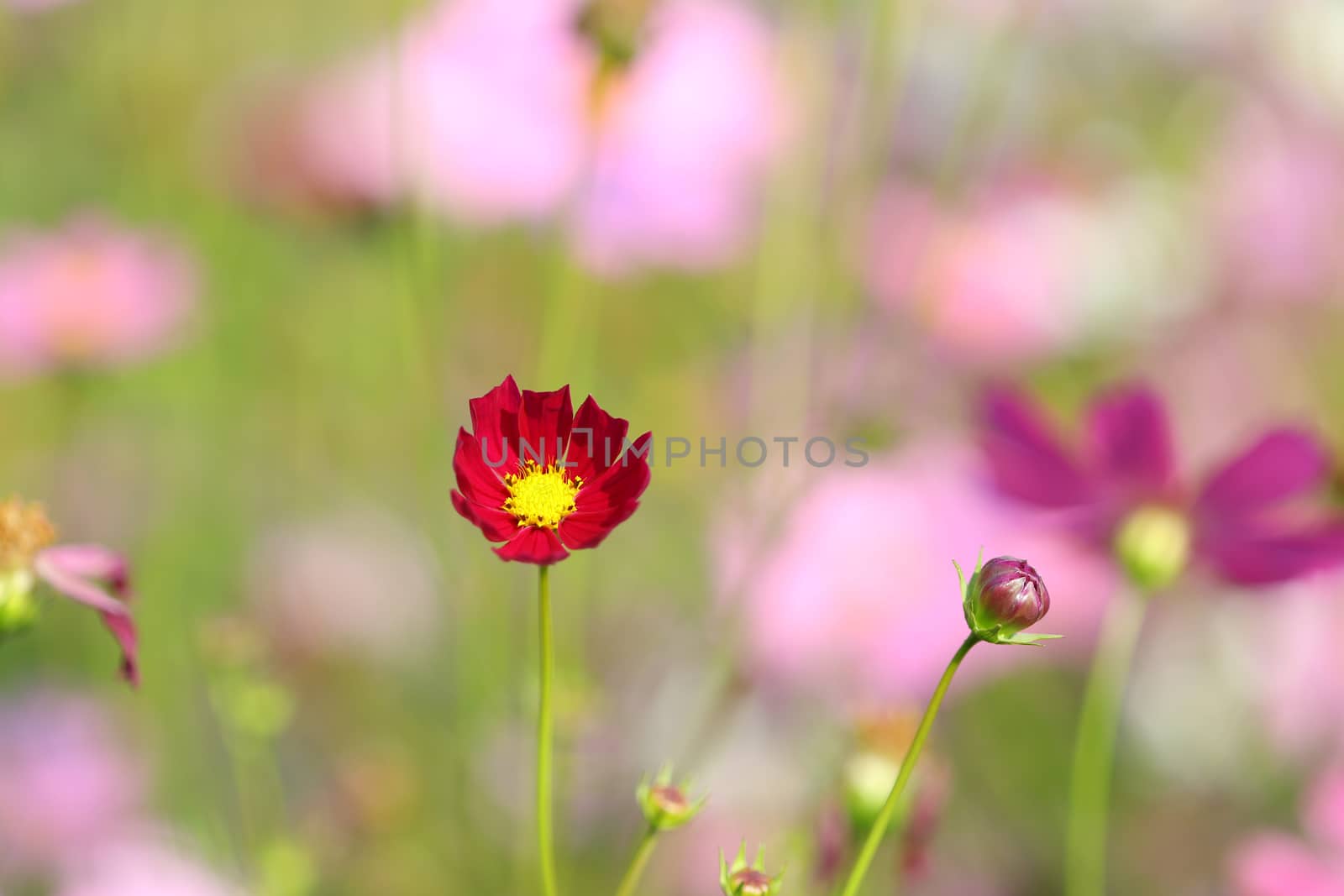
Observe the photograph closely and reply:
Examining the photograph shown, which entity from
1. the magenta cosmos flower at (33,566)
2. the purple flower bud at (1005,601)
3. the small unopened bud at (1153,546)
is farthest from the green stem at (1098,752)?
the magenta cosmos flower at (33,566)

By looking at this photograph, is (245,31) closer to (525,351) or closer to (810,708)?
(525,351)

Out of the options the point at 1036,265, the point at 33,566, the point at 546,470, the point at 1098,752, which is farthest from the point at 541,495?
the point at 1036,265

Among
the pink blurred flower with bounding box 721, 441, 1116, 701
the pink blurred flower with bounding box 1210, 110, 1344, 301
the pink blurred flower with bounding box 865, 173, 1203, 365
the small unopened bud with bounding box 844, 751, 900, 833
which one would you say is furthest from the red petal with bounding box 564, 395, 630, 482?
the pink blurred flower with bounding box 1210, 110, 1344, 301

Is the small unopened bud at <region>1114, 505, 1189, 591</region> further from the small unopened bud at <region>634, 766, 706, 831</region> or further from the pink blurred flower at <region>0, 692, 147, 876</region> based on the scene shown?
the pink blurred flower at <region>0, 692, 147, 876</region>

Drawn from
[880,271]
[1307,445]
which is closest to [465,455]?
[1307,445]

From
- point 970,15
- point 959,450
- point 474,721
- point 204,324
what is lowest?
point 474,721
